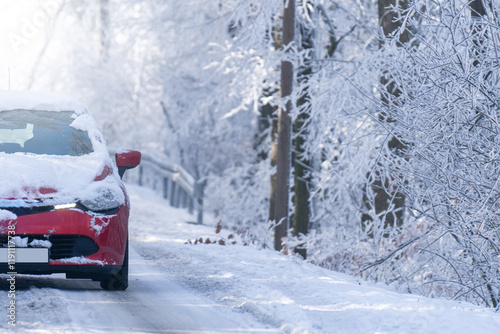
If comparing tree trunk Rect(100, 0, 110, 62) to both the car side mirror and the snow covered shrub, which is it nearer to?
the car side mirror

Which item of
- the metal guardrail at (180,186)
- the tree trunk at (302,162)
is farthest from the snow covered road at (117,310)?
the metal guardrail at (180,186)

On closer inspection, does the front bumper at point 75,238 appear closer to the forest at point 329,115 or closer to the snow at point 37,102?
the snow at point 37,102

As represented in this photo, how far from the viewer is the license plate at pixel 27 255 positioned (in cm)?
613

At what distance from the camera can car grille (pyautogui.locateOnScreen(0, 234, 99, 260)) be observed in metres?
6.25

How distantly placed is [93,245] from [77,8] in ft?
111

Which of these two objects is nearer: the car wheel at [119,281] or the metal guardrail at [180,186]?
the car wheel at [119,281]

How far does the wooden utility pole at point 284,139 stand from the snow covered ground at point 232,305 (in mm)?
5016

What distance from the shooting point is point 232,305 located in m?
6.12

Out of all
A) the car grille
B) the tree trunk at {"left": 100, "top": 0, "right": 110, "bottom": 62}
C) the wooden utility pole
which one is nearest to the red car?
the car grille

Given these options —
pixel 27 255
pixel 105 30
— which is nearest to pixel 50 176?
pixel 27 255

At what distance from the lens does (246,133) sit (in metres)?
24.7

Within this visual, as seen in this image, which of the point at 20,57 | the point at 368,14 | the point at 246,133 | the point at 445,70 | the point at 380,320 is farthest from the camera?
the point at 20,57

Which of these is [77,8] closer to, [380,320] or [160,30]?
[160,30]

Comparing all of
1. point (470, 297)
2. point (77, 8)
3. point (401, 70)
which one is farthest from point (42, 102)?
point (77, 8)
